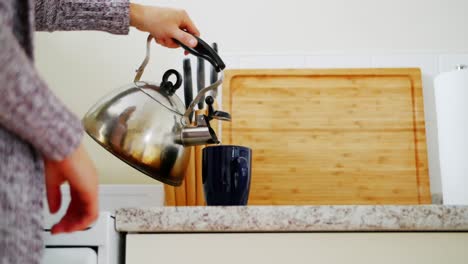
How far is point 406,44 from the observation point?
1445mm

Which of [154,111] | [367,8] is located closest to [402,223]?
[154,111]

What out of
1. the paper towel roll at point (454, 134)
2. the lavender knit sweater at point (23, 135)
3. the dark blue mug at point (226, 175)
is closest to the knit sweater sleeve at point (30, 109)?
the lavender knit sweater at point (23, 135)

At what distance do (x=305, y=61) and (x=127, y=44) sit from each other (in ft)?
1.59

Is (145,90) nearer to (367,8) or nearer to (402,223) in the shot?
(402,223)

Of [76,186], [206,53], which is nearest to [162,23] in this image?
[206,53]

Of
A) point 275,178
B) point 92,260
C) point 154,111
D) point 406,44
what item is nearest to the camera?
point 92,260

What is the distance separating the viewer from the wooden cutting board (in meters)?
1.33

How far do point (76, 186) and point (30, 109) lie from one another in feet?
0.25

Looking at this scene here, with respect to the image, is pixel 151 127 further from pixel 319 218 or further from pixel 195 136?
pixel 319 218

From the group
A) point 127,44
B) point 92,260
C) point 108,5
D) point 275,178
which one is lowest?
point 92,260

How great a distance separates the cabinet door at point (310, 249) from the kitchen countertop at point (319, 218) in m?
0.01

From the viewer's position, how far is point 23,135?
41cm

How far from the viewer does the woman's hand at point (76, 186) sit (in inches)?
17.2

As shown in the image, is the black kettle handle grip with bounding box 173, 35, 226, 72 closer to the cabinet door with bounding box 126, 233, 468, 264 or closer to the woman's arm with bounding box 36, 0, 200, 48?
the woman's arm with bounding box 36, 0, 200, 48
